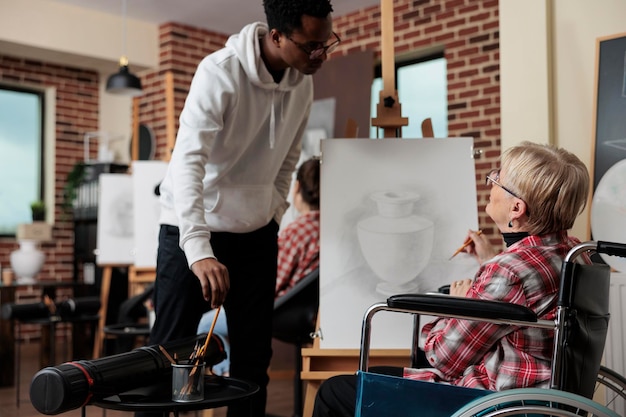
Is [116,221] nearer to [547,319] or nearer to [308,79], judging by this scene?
[308,79]

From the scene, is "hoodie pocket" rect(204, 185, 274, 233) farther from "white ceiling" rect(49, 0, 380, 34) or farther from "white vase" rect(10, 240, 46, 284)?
"white vase" rect(10, 240, 46, 284)

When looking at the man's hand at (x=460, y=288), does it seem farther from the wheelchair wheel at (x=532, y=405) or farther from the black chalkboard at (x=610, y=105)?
the black chalkboard at (x=610, y=105)

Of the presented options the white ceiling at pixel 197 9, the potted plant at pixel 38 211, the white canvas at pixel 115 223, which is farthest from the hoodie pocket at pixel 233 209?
the potted plant at pixel 38 211

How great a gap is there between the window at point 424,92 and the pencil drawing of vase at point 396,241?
3394 millimetres

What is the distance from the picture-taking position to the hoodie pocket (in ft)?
6.42

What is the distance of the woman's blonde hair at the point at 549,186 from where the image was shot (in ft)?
5.12

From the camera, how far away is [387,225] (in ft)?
7.36

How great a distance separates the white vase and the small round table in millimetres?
4913

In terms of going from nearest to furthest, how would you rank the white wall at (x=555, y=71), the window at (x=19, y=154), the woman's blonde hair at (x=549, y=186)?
the woman's blonde hair at (x=549, y=186), the white wall at (x=555, y=71), the window at (x=19, y=154)

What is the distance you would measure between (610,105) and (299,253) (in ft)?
4.74

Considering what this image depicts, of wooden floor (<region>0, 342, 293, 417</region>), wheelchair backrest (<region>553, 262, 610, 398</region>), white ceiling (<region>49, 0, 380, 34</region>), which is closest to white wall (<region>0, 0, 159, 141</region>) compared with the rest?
white ceiling (<region>49, 0, 380, 34</region>)

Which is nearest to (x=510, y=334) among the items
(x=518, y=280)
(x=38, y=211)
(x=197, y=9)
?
(x=518, y=280)

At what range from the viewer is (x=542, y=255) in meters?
1.51

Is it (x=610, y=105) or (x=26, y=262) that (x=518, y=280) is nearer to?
(x=610, y=105)
